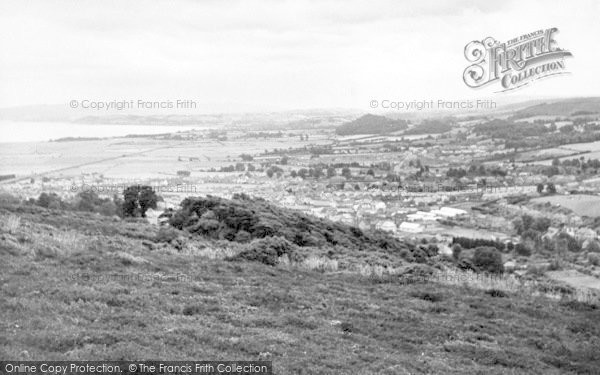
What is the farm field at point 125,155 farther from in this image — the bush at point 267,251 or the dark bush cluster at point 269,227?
the bush at point 267,251

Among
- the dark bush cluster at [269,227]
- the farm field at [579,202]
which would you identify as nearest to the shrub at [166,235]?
the dark bush cluster at [269,227]

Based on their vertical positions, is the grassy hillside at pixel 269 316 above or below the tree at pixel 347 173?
above

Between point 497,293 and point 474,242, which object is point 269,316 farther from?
point 474,242

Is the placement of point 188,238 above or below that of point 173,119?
below

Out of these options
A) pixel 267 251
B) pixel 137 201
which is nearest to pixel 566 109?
pixel 137 201

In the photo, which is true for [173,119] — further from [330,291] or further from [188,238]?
[330,291]

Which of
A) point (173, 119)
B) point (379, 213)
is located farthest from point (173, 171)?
point (173, 119)
